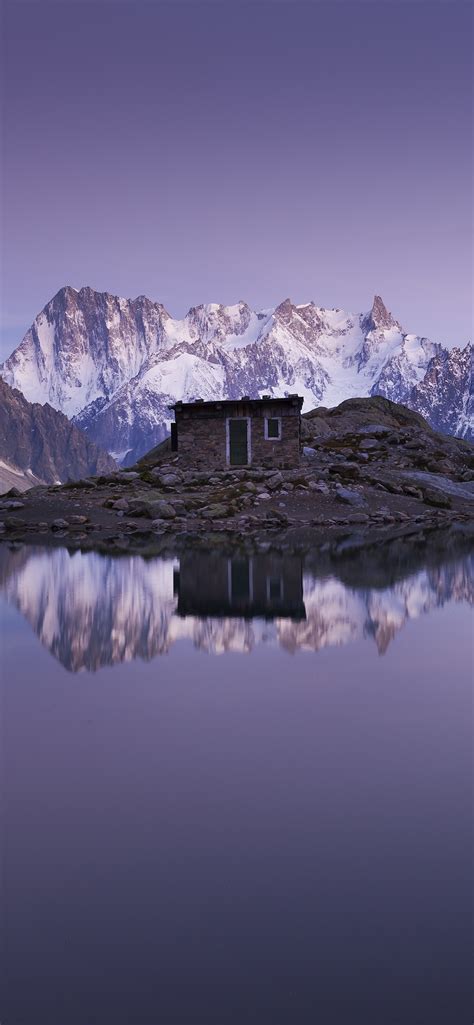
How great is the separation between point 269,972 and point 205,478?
1469 inches

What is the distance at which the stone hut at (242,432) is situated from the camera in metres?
45.2

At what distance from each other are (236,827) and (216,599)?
420 inches

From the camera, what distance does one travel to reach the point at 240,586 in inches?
727

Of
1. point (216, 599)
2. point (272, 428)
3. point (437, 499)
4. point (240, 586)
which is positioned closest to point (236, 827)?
point (216, 599)

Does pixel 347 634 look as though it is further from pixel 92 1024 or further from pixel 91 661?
pixel 92 1024

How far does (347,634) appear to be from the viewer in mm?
13352

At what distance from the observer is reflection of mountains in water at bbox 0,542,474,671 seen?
43.0 ft

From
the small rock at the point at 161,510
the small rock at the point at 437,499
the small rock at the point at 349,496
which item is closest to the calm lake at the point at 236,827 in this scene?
the small rock at the point at 161,510

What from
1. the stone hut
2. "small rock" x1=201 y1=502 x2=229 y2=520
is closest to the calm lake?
"small rock" x1=201 y1=502 x2=229 y2=520

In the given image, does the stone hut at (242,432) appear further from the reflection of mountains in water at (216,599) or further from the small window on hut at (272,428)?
the reflection of mountains in water at (216,599)

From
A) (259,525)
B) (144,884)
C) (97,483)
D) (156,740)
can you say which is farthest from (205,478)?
(144,884)

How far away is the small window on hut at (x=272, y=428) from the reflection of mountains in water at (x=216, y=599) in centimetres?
2173

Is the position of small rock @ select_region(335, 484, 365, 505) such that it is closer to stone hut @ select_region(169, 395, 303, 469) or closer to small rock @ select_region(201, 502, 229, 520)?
small rock @ select_region(201, 502, 229, 520)

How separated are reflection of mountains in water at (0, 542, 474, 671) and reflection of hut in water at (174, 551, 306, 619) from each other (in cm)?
2
